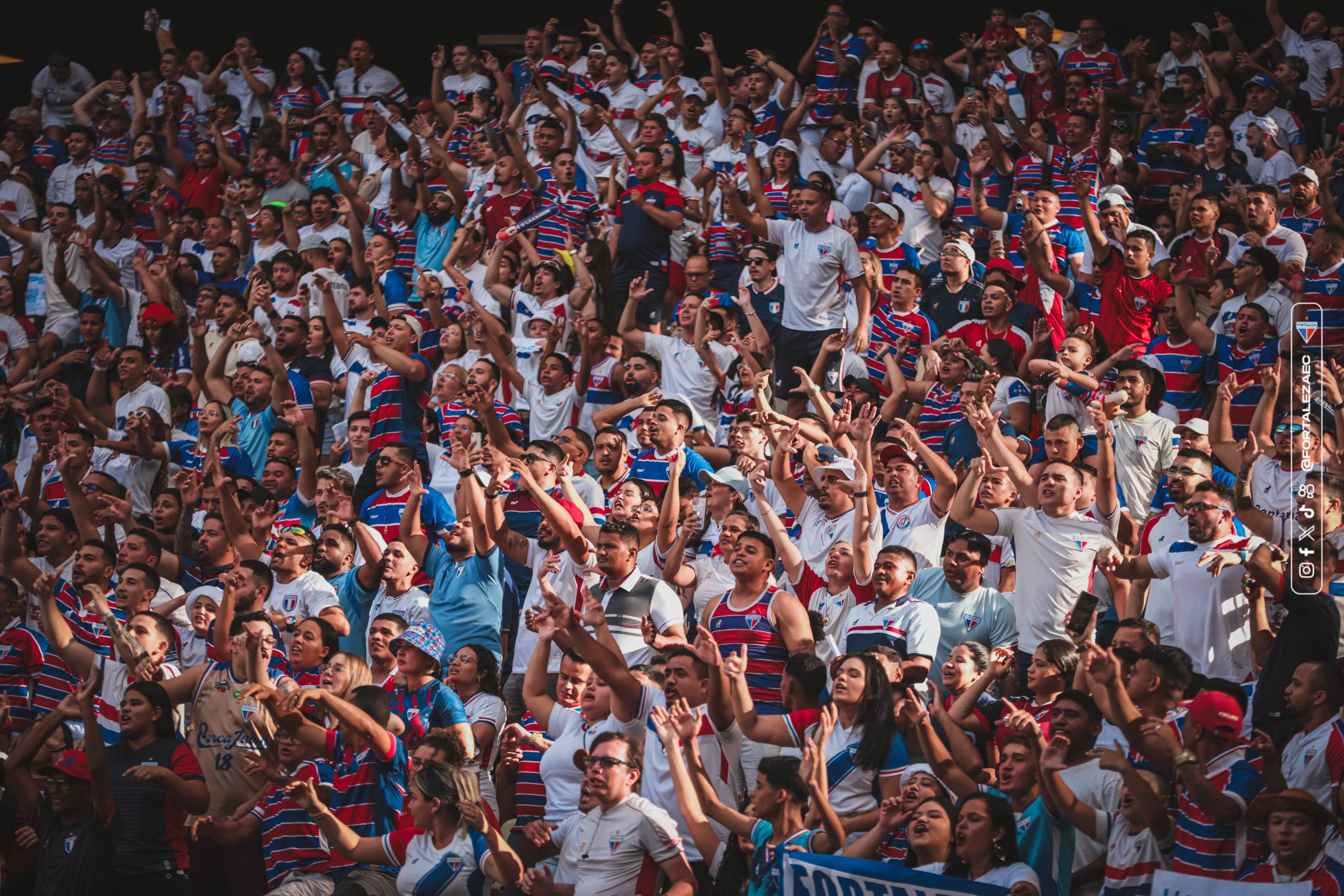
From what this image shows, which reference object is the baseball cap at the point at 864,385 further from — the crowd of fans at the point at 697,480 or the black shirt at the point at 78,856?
the black shirt at the point at 78,856

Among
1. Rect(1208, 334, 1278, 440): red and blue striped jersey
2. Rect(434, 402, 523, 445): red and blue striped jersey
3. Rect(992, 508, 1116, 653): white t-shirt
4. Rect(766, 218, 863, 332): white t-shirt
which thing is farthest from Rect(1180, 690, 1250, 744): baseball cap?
Rect(766, 218, 863, 332): white t-shirt

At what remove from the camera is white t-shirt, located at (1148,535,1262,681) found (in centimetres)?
709

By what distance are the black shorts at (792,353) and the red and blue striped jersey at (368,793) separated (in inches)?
200

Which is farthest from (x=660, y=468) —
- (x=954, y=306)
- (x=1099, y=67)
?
(x=1099, y=67)

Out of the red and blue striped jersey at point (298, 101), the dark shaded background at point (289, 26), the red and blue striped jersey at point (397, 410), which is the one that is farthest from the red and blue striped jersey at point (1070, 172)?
the red and blue striped jersey at point (298, 101)

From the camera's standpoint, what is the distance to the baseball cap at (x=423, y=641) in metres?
7.80

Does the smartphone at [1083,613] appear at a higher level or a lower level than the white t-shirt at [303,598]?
→ higher

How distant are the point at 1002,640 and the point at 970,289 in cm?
448

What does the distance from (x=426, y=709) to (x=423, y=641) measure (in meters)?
0.35

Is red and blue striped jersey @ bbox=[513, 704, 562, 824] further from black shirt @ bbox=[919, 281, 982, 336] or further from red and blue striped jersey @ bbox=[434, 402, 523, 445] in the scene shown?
black shirt @ bbox=[919, 281, 982, 336]

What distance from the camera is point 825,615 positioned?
8070mm

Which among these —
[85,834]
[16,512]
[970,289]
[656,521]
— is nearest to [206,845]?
[85,834]

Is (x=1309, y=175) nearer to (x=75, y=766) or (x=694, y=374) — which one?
(x=694, y=374)

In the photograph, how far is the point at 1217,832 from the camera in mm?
5395
